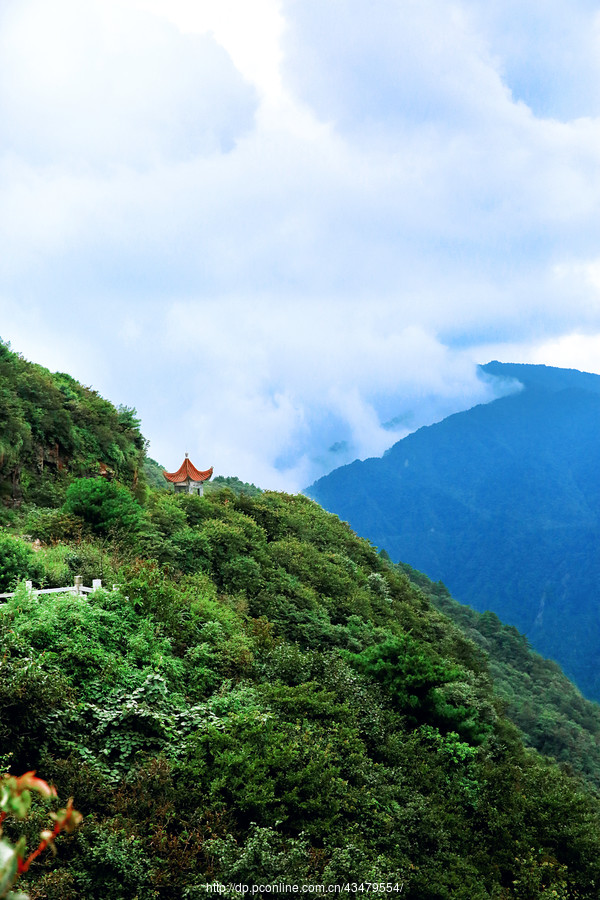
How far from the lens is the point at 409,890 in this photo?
7.48m

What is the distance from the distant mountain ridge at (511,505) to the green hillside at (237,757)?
90.7m

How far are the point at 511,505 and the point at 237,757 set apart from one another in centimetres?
14753

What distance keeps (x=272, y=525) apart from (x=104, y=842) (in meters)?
18.5

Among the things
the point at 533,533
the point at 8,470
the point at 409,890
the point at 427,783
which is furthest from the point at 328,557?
the point at 533,533

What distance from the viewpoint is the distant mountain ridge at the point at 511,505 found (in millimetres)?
113438

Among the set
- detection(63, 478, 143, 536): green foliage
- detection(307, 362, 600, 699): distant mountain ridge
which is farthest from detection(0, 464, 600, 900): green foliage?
detection(307, 362, 600, 699): distant mountain ridge

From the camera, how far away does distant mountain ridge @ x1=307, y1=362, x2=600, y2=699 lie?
11344cm

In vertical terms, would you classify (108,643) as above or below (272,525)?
below

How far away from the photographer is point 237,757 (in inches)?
296

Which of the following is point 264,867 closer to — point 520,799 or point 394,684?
point 520,799

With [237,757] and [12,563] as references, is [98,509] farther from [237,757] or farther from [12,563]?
[237,757]

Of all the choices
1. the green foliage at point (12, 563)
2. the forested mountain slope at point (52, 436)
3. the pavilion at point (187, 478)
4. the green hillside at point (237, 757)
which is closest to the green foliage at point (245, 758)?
the green hillside at point (237, 757)

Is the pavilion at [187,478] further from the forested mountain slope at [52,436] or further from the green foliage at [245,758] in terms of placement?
the green foliage at [245,758]

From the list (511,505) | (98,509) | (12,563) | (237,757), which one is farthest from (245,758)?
(511,505)
